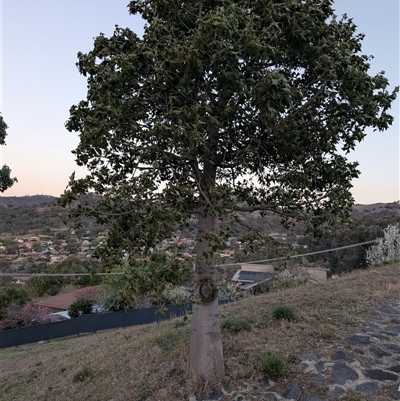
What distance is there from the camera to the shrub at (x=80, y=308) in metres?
19.3

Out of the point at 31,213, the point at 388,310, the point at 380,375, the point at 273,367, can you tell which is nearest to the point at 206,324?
the point at 273,367

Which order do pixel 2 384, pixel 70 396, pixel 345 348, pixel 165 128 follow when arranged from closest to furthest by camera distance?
1. pixel 165 128
2. pixel 345 348
3. pixel 70 396
4. pixel 2 384

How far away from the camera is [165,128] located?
136 inches

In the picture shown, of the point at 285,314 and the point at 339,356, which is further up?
the point at 285,314

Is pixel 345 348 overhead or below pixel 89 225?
below

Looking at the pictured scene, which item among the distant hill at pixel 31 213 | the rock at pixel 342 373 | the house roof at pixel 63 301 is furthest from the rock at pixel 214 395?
the distant hill at pixel 31 213

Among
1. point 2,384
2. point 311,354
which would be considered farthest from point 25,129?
point 311,354

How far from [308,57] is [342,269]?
70.2ft

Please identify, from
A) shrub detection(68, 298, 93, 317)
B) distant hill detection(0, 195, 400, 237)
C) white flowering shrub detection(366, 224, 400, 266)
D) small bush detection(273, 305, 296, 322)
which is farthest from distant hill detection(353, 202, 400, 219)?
small bush detection(273, 305, 296, 322)

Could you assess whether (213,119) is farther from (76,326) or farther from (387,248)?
(387,248)

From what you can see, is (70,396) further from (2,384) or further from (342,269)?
(342,269)

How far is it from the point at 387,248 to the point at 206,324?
15.6 meters

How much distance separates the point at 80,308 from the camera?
1936cm

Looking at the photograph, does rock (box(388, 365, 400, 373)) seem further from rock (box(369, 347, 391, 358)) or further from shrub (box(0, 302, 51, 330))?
shrub (box(0, 302, 51, 330))
